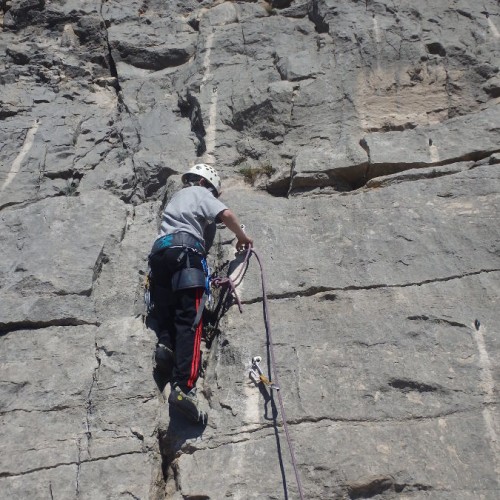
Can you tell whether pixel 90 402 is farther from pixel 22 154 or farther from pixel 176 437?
pixel 22 154

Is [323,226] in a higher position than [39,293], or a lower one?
higher

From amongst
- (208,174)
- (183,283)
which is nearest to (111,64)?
(208,174)

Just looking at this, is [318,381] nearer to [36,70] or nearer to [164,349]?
[164,349]

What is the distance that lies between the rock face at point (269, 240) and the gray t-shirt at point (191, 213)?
0.38m

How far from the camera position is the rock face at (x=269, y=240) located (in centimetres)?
437

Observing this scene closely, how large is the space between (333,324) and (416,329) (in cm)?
57

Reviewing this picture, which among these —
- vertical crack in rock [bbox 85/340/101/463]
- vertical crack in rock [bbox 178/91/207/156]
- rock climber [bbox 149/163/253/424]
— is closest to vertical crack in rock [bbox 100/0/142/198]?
vertical crack in rock [bbox 178/91/207/156]

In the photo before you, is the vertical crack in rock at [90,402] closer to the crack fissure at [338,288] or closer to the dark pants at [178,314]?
the dark pants at [178,314]

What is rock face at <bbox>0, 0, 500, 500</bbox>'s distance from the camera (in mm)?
4367

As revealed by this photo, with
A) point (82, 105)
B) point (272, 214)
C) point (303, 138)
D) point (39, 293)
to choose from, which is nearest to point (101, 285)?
point (39, 293)

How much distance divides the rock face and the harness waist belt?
1.34 ft

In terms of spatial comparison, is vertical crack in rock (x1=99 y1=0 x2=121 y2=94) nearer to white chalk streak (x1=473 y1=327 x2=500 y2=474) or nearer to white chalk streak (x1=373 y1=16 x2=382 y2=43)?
white chalk streak (x1=373 y1=16 x2=382 y2=43)

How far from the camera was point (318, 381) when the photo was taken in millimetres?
4633

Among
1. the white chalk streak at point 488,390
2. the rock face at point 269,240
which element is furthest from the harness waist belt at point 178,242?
the white chalk streak at point 488,390
